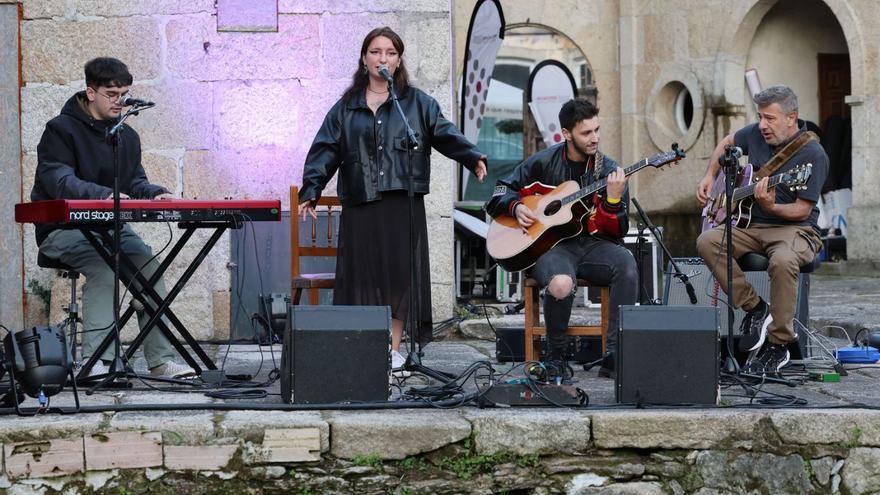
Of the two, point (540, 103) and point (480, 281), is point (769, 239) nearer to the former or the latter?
point (480, 281)

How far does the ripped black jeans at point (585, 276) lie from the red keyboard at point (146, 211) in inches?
54.1

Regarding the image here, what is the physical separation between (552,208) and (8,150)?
364 cm

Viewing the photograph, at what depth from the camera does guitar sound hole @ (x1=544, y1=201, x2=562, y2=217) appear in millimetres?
6719

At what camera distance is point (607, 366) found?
657cm

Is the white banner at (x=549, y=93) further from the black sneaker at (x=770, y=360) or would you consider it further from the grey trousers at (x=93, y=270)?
the grey trousers at (x=93, y=270)

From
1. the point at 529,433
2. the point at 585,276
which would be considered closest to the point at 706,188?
the point at 585,276

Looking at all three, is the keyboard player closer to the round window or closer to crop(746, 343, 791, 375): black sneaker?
crop(746, 343, 791, 375): black sneaker

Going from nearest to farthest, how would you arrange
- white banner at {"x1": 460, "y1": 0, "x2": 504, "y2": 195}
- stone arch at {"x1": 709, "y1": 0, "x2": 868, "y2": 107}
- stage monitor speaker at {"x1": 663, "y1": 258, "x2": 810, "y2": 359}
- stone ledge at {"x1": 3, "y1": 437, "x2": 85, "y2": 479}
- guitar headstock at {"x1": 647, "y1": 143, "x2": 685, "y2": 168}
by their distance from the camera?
stone ledge at {"x1": 3, "y1": 437, "x2": 85, "y2": 479}
guitar headstock at {"x1": 647, "y1": 143, "x2": 685, "y2": 168}
stage monitor speaker at {"x1": 663, "y1": 258, "x2": 810, "y2": 359}
white banner at {"x1": 460, "y1": 0, "x2": 504, "y2": 195}
stone arch at {"x1": 709, "y1": 0, "x2": 868, "y2": 107}

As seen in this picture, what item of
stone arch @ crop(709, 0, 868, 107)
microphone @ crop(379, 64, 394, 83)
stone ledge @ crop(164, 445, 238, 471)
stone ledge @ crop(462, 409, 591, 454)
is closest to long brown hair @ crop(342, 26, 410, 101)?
microphone @ crop(379, 64, 394, 83)

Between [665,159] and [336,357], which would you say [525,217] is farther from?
[336,357]

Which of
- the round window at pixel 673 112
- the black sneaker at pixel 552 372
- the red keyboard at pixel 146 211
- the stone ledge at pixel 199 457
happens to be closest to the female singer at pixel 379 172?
the red keyboard at pixel 146 211

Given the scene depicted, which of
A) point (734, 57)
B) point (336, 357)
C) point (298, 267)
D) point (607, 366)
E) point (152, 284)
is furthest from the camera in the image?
point (734, 57)

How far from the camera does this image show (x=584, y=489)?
5.21 meters

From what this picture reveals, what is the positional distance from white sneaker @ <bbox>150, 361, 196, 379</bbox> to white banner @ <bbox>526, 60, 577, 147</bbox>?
9.45m
